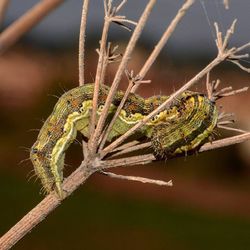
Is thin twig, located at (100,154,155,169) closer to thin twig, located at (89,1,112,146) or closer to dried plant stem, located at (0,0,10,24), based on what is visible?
thin twig, located at (89,1,112,146)

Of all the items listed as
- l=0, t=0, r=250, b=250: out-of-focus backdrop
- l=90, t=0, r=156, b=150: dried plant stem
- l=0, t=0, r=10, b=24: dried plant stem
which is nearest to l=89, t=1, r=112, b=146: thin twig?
l=90, t=0, r=156, b=150: dried plant stem

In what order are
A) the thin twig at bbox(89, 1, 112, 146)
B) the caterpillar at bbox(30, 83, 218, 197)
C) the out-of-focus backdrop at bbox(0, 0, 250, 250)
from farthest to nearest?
the out-of-focus backdrop at bbox(0, 0, 250, 250), the caterpillar at bbox(30, 83, 218, 197), the thin twig at bbox(89, 1, 112, 146)

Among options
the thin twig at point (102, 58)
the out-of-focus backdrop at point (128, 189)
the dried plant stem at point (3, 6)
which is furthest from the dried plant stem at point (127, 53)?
the out-of-focus backdrop at point (128, 189)

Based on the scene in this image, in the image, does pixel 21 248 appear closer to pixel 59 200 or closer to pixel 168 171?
pixel 168 171

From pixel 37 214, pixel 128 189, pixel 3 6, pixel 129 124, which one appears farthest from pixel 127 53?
pixel 128 189

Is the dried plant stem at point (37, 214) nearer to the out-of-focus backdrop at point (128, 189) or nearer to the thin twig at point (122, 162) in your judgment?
the thin twig at point (122, 162)

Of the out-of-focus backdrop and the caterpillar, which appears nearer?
the caterpillar

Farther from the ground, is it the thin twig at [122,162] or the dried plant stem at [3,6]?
the dried plant stem at [3,6]
